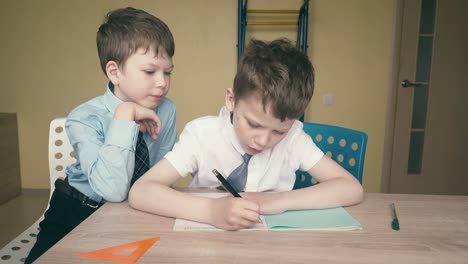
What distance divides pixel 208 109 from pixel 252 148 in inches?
85.0

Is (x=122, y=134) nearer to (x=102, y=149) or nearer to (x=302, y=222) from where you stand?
(x=102, y=149)

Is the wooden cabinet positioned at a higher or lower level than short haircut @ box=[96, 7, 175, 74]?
lower

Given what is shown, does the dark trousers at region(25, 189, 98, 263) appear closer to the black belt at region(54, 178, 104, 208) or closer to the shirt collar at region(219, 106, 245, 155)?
the black belt at region(54, 178, 104, 208)

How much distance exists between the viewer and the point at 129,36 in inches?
44.9

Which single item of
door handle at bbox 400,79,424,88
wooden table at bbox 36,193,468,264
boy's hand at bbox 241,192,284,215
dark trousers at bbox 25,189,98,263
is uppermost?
door handle at bbox 400,79,424,88

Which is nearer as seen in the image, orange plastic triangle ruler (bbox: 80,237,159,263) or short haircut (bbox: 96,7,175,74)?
orange plastic triangle ruler (bbox: 80,237,159,263)

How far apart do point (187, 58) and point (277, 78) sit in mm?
2251

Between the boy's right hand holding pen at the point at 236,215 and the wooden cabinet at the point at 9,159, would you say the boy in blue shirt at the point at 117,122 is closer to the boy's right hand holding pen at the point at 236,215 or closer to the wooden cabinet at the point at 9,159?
the boy's right hand holding pen at the point at 236,215

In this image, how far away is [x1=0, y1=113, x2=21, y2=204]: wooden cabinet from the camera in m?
→ 2.83

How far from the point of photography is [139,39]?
1132 mm

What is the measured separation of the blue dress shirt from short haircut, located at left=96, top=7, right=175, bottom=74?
13 centimetres

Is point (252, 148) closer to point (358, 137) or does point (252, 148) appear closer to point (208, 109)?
point (358, 137)

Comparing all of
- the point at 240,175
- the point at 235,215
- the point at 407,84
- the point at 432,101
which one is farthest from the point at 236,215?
the point at 432,101

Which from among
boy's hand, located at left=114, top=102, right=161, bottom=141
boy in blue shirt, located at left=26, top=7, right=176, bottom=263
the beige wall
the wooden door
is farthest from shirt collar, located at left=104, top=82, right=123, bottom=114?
the wooden door
